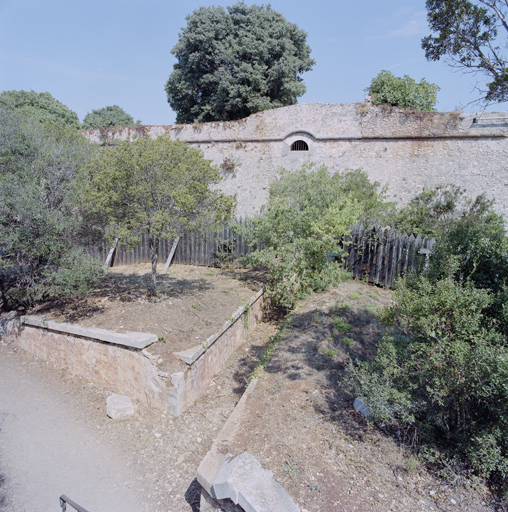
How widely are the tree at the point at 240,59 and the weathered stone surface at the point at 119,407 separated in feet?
57.6

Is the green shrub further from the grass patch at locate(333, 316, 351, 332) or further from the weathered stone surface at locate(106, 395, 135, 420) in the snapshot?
the weathered stone surface at locate(106, 395, 135, 420)

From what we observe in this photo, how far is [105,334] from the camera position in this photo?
5363 mm

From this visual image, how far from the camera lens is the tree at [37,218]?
5.92m

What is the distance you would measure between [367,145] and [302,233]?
790cm

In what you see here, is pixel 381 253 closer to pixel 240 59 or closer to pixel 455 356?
pixel 455 356

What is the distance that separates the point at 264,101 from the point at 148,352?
17.4 m

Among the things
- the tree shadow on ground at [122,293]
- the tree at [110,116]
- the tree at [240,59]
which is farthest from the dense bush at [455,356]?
the tree at [110,116]

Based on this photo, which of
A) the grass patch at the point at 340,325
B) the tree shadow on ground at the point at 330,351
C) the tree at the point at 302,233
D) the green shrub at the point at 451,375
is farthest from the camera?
the tree at the point at 302,233

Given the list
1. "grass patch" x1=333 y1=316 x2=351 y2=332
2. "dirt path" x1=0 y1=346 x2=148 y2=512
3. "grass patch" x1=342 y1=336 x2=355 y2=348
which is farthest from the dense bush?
"dirt path" x1=0 y1=346 x2=148 y2=512

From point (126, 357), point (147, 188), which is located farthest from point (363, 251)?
point (126, 357)

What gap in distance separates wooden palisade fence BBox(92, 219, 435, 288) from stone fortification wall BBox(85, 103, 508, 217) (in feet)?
11.5

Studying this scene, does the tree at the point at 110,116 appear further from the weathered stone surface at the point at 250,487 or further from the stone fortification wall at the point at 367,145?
the weathered stone surface at the point at 250,487

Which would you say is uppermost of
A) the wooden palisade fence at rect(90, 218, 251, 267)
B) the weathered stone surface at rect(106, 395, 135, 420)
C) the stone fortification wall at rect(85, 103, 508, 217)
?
→ the stone fortification wall at rect(85, 103, 508, 217)

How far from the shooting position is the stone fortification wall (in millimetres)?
12383
